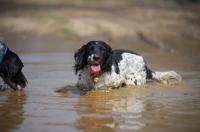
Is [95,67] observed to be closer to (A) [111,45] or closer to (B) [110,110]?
(B) [110,110]

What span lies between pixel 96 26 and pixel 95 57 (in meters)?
7.96

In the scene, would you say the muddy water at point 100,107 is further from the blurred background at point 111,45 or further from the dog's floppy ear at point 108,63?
the dog's floppy ear at point 108,63

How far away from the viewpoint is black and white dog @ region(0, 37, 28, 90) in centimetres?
666

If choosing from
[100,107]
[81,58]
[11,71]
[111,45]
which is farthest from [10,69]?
[111,45]

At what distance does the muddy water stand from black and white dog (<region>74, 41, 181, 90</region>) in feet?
0.54

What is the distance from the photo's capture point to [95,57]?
6363 millimetres

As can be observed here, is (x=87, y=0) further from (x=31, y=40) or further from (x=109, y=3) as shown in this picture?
(x=31, y=40)

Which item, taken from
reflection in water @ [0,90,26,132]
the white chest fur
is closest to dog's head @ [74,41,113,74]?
the white chest fur

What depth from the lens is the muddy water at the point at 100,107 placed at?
463cm

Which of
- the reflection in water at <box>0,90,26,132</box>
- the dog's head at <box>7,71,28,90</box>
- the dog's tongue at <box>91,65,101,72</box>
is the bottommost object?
the reflection in water at <box>0,90,26,132</box>

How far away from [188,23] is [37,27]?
218 inches

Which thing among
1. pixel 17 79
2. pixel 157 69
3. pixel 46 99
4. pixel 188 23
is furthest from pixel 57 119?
pixel 188 23

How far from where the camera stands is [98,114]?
515 centimetres

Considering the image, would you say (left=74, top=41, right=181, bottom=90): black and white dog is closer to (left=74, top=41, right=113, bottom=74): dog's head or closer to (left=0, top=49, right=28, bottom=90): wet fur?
(left=74, top=41, right=113, bottom=74): dog's head
